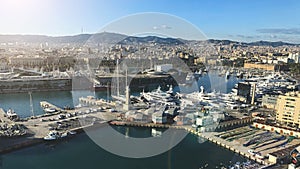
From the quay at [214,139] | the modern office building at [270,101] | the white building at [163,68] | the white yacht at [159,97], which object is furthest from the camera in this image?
the white building at [163,68]

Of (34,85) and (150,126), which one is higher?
(34,85)

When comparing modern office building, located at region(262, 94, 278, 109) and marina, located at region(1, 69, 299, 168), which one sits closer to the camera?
marina, located at region(1, 69, 299, 168)

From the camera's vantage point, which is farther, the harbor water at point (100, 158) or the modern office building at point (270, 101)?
the modern office building at point (270, 101)

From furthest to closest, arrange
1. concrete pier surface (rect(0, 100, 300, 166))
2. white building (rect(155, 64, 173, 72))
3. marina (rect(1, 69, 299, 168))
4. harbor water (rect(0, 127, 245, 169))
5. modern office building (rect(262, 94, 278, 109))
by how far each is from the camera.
Answer: white building (rect(155, 64, 173, 72))
modern office building (rect(262, 94, 278, 109))
marina (rect(1, 69, 299, 168))
concrete pier surface (rect(0, 100, 300, 166))
harbor water (rect(0, 127, 245, 169))

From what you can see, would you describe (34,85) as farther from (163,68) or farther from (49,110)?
(163,68)

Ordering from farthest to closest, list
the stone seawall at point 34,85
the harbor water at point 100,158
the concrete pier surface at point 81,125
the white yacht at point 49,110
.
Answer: the stone seawall at point 34,85 → the white yacht at point 49,110 → the concrete pier surface at point 81,125 → the harbor water at point 100,158

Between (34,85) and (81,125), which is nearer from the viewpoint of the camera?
(81,125)

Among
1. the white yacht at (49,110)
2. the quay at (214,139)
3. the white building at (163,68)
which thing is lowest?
the quay at (214,139)

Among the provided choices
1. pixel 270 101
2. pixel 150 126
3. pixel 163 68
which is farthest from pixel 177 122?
pixel 163 68

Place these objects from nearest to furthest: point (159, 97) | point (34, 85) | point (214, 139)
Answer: point (214, 139)
point (159, 97)
point (34, 85)

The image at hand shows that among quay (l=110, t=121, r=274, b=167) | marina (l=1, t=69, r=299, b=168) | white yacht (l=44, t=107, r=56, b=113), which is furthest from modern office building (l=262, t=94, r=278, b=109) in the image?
white yacht (l=44, t=107, r=56, b=113)

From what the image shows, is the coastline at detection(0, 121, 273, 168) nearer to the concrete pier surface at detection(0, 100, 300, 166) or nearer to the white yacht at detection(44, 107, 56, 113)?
the concrete pier surface at detection(0, 100, 300, 166)

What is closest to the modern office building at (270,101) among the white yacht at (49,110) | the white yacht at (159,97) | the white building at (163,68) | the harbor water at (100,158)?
the white yacht at (159,97)

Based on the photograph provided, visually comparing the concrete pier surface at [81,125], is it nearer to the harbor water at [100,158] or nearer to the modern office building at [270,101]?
the harbor water at [100,158]
